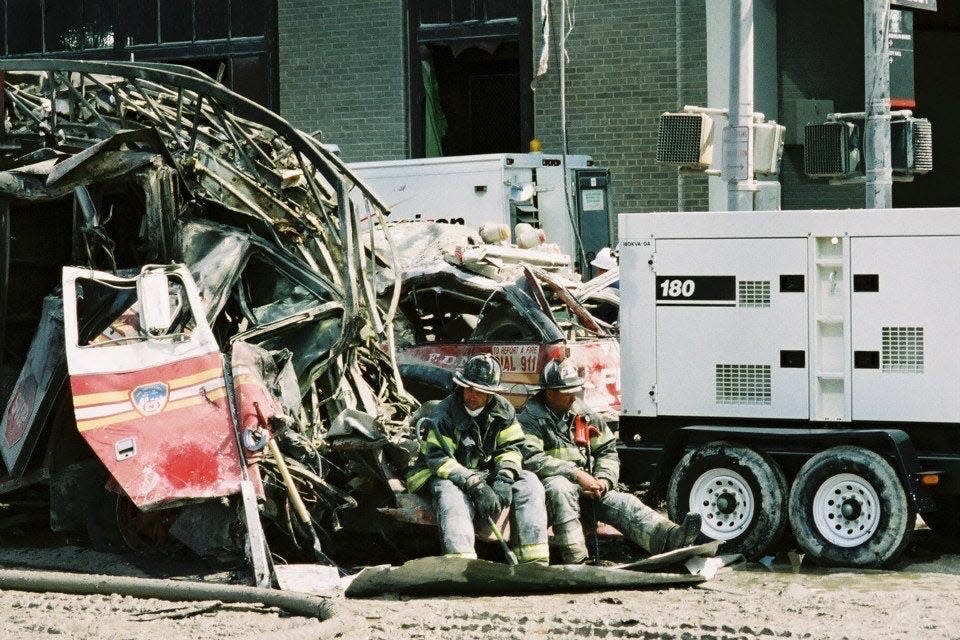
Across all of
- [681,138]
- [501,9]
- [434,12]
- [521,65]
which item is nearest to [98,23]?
Result: [434,12]

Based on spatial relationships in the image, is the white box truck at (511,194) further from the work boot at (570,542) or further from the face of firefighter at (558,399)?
the work boot at (570,542)

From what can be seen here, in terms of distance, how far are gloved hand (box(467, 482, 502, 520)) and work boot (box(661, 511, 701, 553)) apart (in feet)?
3.45

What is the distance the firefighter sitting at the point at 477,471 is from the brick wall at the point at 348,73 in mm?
13133

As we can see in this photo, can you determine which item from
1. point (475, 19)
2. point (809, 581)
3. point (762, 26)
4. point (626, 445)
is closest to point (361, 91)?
point (475, 19)

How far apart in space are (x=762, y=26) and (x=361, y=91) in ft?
19.3

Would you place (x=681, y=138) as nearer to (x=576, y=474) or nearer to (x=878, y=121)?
(x=878, y=121)

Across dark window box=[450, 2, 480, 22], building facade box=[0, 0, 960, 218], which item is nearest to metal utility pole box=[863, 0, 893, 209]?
building facade box=[0, 0, 960, 218]

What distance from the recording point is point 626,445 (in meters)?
10.8

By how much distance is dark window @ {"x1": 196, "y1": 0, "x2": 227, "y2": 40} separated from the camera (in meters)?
23.9

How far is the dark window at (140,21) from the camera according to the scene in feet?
80.2

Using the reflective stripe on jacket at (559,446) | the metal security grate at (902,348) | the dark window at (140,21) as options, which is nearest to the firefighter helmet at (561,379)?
the reflective stripe on jacket at (559,446)

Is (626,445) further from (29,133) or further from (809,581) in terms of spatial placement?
(29,133)

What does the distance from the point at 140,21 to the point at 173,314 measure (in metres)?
15.7

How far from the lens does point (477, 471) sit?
374 inches
